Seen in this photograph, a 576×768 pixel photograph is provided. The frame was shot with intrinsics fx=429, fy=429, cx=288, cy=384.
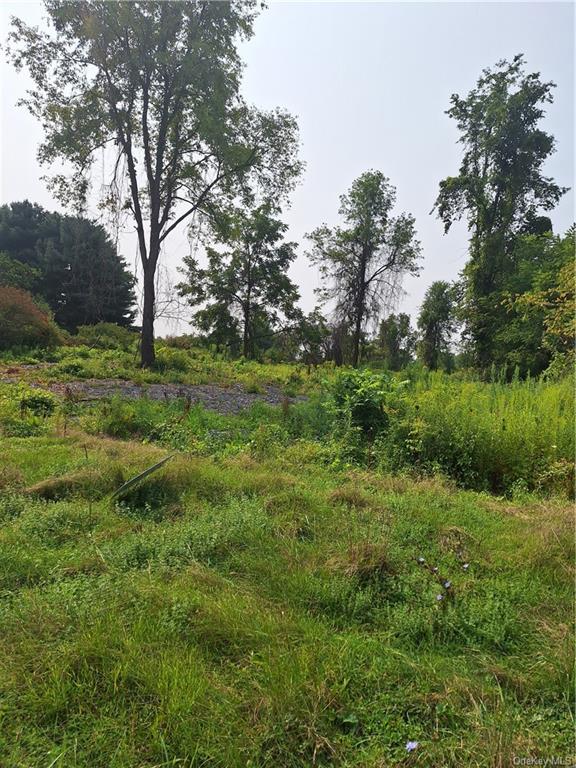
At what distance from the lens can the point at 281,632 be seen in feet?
6.13

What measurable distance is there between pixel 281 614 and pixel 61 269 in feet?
116

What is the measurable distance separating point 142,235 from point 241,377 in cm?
545

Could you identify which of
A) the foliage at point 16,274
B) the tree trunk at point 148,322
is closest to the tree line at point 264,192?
the tree trunk at point 148,322

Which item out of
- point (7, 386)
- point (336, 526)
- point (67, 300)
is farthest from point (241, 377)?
point (67, 300)

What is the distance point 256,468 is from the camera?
4281 millimetres

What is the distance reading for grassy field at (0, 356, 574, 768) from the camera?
1.43 metres

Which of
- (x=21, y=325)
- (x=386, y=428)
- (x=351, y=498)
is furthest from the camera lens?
(x=21, y=325)

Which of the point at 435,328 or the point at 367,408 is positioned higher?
the point at 435,328

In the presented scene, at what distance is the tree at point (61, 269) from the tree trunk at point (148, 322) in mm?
15900

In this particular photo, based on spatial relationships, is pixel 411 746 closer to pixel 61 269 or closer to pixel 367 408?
pixel 367 408

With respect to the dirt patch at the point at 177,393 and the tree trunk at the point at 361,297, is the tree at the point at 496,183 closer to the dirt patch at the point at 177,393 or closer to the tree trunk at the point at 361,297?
the tree trunk at the point at 361,297

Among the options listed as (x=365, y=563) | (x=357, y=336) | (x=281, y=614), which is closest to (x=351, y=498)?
(x=365, y=563)

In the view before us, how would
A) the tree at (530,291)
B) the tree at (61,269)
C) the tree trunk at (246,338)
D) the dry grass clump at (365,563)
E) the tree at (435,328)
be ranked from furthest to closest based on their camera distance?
Answer: the tree at (435,328) → the tree at (61,269) → the tree trunk at (246,338) → the tree at (530,291) → the dry grass clump at (365,563)

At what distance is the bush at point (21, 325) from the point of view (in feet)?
46.3
